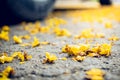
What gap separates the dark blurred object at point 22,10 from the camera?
6.11 metres

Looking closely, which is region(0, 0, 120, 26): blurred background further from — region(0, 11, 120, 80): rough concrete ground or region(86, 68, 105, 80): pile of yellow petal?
region(86, 68, 105, 80): pile of yellow petal

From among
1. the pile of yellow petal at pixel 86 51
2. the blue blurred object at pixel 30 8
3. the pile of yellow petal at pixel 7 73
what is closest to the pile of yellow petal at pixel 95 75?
the pile of yellow petal at pixel 86 51

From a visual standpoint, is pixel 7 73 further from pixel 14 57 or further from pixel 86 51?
pixel 86 51

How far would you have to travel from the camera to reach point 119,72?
2.70 m

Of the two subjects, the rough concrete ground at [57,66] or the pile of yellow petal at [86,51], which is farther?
the pile of yellow petal at [86,51]

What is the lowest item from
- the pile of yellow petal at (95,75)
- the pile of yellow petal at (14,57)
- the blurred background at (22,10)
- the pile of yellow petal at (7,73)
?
the pile of yellow petal at (95,75)

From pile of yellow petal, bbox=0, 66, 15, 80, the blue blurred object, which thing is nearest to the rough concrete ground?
pile of yellow petal, bbox=0, 66, 15, 80

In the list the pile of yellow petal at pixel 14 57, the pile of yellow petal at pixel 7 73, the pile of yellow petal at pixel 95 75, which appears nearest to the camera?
the pile of yellow petal at pixel 95 75

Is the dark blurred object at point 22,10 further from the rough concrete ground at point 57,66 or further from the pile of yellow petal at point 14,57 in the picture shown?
the pile of yellow petal at point 14,57

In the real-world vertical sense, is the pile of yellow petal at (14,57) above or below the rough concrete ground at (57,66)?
above

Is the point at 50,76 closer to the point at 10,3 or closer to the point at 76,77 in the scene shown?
the point at 76,77

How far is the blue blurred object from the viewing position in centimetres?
609

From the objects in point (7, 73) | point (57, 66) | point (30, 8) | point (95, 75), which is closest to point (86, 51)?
point (57, 66)

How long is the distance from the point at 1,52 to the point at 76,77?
1.52m
